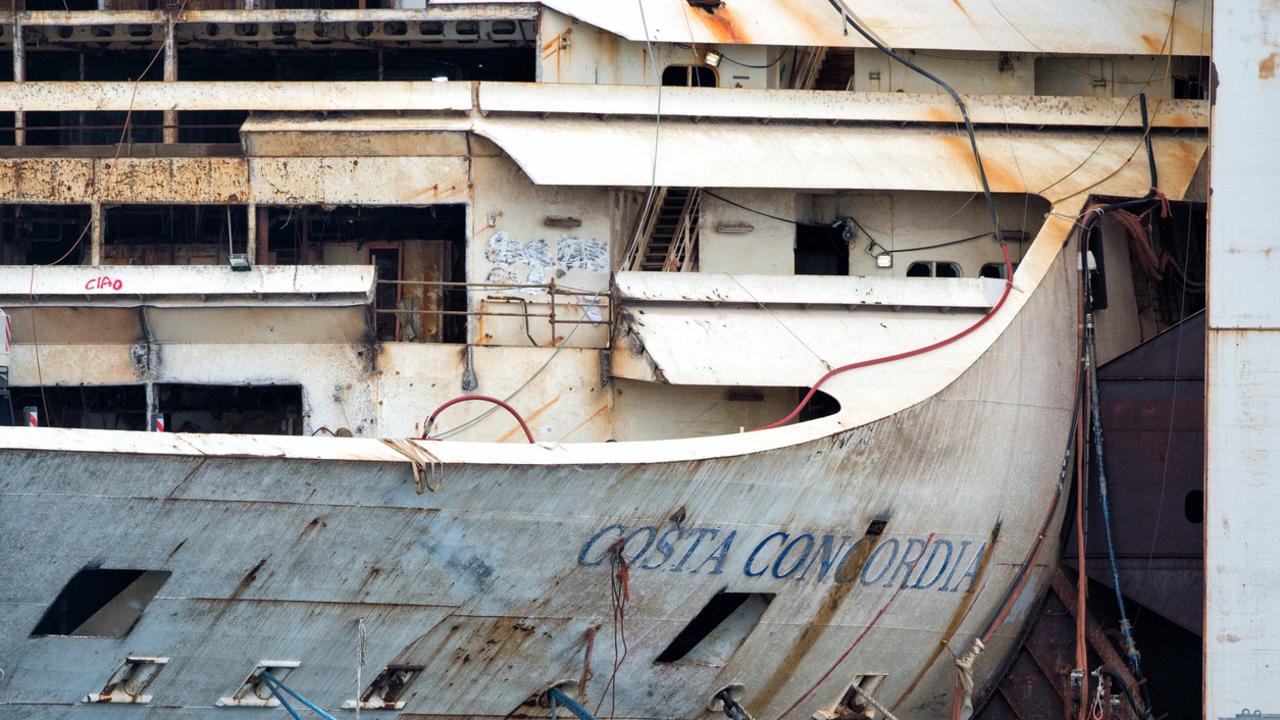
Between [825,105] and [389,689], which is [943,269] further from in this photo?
[389,689]

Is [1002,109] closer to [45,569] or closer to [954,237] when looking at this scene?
[954,237]

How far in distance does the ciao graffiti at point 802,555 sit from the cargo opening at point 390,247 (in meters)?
4.12

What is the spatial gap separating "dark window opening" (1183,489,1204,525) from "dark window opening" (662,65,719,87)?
18.4 ft

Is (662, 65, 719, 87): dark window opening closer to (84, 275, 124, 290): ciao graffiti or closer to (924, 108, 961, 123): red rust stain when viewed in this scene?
(924, 108, 961, 123): red rust stain

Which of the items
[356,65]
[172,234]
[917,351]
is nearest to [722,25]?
[917,351]

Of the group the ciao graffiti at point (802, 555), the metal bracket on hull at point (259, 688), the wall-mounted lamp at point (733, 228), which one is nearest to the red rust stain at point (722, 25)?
the wall-mounted lamp at point (733, 228)

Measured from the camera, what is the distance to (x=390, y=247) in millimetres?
14758

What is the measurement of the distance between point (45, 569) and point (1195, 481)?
8.57 metres

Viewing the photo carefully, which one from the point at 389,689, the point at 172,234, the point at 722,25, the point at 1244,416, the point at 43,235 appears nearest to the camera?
the point at 389,689

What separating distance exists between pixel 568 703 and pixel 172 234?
6738 millimetres

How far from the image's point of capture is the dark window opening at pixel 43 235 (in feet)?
49.5

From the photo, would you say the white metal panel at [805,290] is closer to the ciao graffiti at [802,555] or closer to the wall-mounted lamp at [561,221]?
the wall-mounted lamp at [561,221]

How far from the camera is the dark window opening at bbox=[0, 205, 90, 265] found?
1509cm

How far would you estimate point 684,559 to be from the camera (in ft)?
36.4
